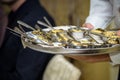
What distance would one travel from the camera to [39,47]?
3.78 feet

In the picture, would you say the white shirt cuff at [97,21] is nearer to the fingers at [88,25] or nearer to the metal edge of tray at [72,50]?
the fingers at [88,25]

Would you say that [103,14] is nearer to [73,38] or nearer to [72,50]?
[73,38]

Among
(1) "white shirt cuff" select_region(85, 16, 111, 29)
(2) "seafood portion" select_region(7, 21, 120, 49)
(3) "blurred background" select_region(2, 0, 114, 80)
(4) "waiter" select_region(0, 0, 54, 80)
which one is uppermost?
(2) "seafood portion" select_region(7, 21, 120, 49)

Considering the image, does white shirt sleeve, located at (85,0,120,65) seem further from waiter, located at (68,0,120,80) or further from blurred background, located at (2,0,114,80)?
blurred background, located at (2,0,114,80)

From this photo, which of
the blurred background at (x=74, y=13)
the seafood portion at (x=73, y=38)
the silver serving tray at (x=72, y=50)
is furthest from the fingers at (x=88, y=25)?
the blurred background at (x=74, y=13)

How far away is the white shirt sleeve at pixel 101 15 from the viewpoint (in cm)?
156

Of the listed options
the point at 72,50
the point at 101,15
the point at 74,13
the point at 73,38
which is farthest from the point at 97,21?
the point at 74,13

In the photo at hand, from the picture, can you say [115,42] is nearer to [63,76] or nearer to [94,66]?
[63,76]

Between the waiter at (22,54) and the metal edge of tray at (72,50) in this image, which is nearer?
the metal edge of tray at (72,50)

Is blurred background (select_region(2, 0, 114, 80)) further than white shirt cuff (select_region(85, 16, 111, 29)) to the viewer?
Yes

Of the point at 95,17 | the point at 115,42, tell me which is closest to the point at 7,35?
the point at 95,17

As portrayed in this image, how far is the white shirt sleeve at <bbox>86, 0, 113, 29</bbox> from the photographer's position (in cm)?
156

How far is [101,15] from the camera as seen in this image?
1.58 m

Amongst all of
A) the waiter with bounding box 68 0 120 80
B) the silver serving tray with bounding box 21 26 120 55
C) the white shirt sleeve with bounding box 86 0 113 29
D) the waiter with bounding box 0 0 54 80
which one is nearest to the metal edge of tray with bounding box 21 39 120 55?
the silver serving tray with bounding box 21 26 120 55
